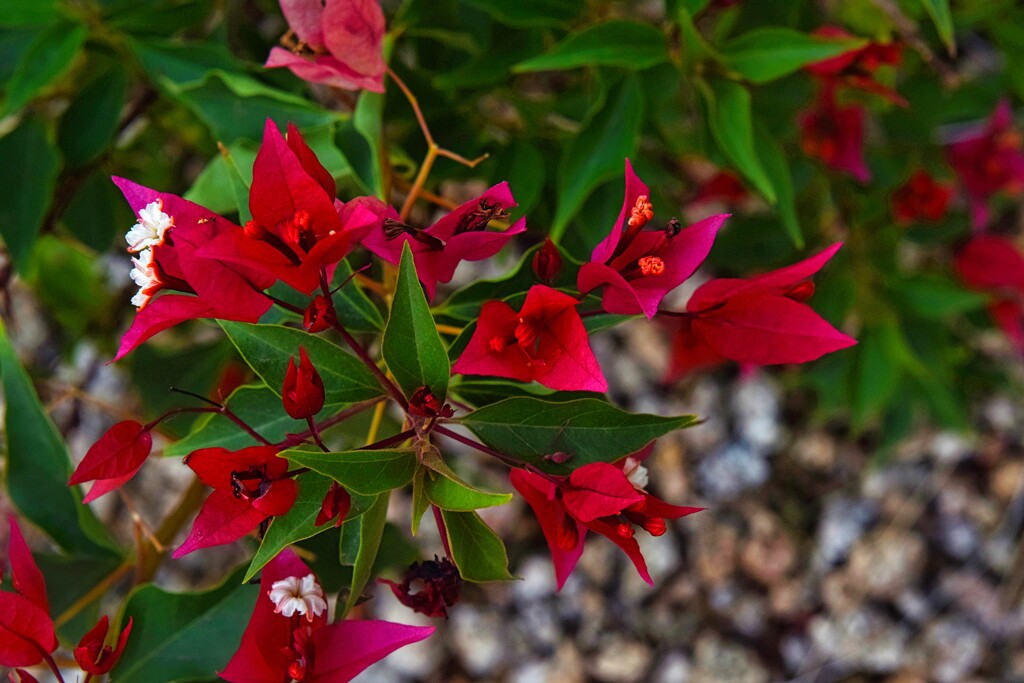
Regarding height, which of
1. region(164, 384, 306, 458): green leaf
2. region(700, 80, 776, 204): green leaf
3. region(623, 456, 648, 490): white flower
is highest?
region(700, 80, 776, 204): green leaf

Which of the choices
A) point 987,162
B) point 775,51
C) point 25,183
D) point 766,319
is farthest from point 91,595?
point 987,162

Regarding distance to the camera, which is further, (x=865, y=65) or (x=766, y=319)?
(x=865, y=65)

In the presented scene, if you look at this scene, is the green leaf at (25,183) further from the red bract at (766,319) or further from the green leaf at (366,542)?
the red bract at (766,319)

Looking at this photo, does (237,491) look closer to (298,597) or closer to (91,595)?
(298,597)

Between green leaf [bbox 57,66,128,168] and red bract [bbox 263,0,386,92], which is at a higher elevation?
red bract [bbox 263,0,386,92]

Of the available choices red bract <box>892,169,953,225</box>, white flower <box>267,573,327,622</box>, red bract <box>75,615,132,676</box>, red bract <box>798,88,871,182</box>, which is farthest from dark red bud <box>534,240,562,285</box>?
red bract <box>892,169,953,225</box>

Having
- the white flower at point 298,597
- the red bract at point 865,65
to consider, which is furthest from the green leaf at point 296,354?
the red bract at point 865,65

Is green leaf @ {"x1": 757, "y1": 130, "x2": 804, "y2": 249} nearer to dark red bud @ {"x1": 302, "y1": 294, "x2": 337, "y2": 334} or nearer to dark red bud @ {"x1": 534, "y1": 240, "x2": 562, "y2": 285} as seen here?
dark red bud @ {"x1": 534, "y1": 240, "x2": 562, "y2": 285}
